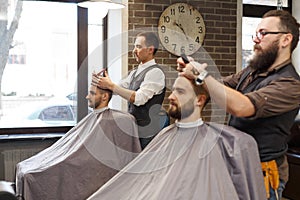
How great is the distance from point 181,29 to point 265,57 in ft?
8.44

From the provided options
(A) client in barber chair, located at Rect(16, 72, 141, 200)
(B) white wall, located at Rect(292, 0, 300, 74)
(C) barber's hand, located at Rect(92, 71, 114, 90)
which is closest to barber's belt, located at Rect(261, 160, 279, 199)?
(A) client in barber chair, located at Rect(16, 72, 141, 200)

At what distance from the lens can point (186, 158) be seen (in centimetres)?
164

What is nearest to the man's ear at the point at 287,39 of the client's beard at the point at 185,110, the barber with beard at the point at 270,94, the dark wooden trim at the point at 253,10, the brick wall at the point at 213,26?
the barber with beard at the point at 270,94

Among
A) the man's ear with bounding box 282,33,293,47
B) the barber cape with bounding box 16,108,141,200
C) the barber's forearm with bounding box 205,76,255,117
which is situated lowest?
the barber cape with bounding box 16,108,141,200

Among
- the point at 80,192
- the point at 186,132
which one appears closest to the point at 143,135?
the point at 80,192

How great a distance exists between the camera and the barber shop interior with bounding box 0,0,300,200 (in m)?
1.55

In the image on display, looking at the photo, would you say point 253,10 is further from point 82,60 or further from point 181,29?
point 82,60

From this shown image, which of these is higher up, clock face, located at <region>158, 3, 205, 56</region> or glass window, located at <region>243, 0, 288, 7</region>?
glass window, located at <region>243, 0, 288, 7</region>

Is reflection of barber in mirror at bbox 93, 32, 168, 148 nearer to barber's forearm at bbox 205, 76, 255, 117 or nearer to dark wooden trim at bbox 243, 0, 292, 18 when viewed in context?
barber's forearm at bbox 205, 76, 255, 117

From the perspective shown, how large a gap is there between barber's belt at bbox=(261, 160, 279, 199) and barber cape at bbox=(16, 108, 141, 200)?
1054 millimetres

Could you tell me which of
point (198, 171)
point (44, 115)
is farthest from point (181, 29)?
point (198, 171)

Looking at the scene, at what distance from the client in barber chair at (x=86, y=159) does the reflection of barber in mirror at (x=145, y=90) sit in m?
0.08

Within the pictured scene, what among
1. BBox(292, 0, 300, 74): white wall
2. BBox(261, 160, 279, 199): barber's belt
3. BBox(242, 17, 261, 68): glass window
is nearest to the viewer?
BBox(261, 160, 279, 199): barber's belt

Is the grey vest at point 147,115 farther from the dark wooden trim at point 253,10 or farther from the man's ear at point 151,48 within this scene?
the dark wooden trim at point 253,10
